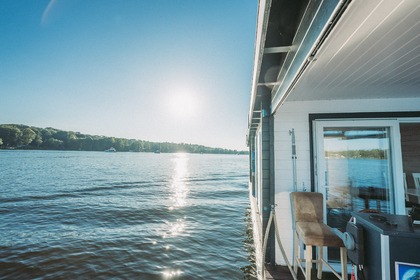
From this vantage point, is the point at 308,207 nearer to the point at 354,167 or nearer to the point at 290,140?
the point at 290,140

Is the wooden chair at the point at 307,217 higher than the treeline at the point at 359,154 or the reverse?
the reverse

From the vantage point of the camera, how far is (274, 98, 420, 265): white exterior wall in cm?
356

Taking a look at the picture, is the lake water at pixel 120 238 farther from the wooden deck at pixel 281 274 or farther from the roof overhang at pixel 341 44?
the roof overhang at pixel 341 44

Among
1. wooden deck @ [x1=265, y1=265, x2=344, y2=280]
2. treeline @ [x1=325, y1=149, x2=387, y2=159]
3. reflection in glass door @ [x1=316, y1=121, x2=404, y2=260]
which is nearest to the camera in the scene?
wooden deck @ [x1=265, y1=265, x2=344, y2=280]

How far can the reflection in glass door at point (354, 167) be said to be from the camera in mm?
3543

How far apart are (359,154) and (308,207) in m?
1.56

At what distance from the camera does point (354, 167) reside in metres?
4.05

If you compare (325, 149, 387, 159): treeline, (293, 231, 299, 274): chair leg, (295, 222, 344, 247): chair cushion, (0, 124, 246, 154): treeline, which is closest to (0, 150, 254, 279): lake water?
(293, 231, 299, 274): chair leg

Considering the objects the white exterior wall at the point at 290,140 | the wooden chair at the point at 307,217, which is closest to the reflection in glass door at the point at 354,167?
the white exterior wall at the point at 290,140

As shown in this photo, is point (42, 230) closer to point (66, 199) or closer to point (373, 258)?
point (66, 199)

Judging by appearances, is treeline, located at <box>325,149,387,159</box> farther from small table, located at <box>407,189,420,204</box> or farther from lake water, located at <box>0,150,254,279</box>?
lake water, located at <box>0,150,254,279</box>

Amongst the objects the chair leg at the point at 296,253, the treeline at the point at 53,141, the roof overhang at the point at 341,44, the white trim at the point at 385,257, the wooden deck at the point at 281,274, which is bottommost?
the wooden deck at the point at 281,274

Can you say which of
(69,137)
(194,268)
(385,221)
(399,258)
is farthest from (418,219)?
(69,137)

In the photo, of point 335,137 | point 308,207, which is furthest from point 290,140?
point 308,207
